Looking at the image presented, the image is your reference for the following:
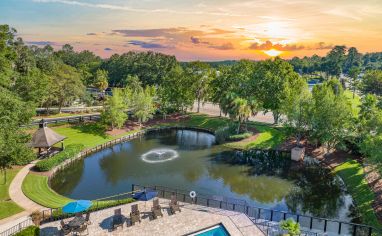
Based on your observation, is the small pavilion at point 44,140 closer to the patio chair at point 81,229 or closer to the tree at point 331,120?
the patio chair at point 81,229

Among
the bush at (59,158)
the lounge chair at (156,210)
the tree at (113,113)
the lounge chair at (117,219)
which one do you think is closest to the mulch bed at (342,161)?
the lounge chair at (156,210)

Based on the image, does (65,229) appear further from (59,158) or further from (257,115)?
(257,115)

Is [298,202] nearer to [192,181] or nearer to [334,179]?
[334,179]

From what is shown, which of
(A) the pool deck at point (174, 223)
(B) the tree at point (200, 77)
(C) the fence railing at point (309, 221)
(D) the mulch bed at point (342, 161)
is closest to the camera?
(A) the pool deck at point (174, 223)

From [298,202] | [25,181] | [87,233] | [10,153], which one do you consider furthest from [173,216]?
[25,181]

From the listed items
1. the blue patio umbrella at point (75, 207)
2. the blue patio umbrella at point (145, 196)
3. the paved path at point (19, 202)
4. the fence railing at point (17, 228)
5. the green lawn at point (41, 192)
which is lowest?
the green lawn at point (41, 192)

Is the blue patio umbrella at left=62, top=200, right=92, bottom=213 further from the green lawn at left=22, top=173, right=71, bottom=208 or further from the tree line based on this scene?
the tree line
